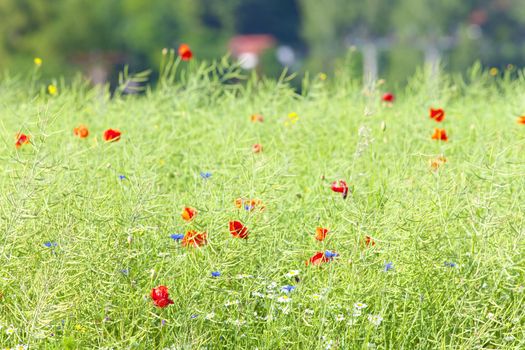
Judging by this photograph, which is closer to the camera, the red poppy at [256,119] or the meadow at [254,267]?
the meadow at [254,267]

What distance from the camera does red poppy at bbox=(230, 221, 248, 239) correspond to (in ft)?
10.6

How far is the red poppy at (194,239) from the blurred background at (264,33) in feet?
105

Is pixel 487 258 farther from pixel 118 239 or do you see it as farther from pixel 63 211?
pixel 63 211

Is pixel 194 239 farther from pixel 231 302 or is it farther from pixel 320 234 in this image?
pixel 320 234

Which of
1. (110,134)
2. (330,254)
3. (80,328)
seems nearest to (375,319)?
(330,254)

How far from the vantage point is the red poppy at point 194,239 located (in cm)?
324

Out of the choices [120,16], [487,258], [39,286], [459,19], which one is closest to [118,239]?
[39,286]

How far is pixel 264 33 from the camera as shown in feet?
231

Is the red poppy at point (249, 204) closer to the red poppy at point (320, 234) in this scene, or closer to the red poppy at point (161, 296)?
the red poppy at point (320, 234)

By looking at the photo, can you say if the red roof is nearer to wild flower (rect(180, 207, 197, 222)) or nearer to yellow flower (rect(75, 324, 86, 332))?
wild flower (rect(180, 207, 197, 222))

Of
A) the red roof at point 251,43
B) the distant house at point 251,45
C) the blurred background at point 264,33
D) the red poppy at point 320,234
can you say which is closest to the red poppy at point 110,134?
the red poppy at point 320,234

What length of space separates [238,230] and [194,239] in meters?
0.15

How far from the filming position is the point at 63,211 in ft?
11.6

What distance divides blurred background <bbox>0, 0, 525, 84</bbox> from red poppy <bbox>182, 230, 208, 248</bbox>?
3213 cm
